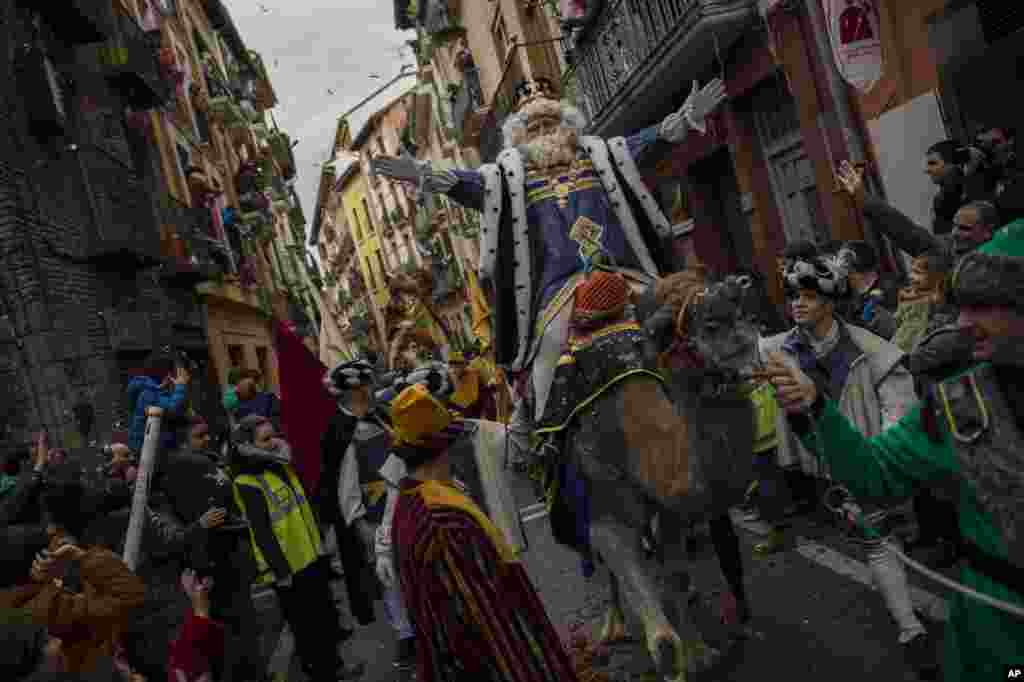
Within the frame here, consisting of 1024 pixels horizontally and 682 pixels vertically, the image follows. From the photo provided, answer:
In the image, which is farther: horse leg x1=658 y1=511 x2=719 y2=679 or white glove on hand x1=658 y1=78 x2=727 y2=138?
white glove on hand x1=658 y1=78 x2=727 y2=138

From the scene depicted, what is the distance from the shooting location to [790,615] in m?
4.86

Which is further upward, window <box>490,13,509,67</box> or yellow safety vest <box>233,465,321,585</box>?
window <box>490,13,509,67</box>

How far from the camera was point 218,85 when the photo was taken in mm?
33500

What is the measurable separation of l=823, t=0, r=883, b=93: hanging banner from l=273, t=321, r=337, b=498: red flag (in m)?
6.13

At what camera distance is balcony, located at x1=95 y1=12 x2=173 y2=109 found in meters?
17.2

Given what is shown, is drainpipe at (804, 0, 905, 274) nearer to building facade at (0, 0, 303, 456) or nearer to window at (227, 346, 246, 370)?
building facade at (0, 0, 303, 456)

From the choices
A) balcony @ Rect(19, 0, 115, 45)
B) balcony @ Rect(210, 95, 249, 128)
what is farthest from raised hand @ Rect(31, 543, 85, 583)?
balcony @ Rect(210, 95, 249, 128)

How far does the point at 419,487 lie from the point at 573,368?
1.05 meters

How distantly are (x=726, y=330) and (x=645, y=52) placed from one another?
12.0 metres

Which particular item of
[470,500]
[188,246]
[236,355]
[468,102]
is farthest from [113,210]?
[468,102]

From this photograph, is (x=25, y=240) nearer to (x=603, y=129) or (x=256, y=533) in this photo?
(x=256, y=533)

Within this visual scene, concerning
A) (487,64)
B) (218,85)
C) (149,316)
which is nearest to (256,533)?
(149,316)

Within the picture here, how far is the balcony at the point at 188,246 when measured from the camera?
61.2ft

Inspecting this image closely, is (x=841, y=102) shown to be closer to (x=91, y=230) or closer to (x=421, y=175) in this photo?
(x=421, y=175)
